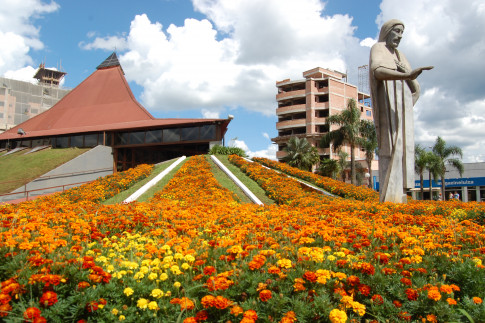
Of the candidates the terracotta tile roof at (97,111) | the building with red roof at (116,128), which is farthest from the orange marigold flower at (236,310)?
the terracotta tile roof at (97,111)

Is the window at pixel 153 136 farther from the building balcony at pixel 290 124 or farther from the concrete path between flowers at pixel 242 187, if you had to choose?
the building balcony at pixel 290 124

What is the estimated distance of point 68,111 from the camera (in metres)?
33.0

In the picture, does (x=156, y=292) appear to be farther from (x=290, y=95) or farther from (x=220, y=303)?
(x=290, y=95)

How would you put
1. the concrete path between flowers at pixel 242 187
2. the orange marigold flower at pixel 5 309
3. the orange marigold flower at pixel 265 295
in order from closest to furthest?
1. the orange marigold flower at pixel 5 309
2. the orange marigold flower at pixel 265 295
3. the concrete path between flowers at pixel 242 187

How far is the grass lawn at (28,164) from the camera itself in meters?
20.9

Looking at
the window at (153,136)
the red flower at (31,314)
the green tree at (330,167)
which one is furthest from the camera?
the green tree at (330,167)

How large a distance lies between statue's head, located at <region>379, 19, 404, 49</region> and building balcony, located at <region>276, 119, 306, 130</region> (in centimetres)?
4324

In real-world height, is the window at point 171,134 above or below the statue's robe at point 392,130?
above

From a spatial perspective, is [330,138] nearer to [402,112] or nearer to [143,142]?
[143,142]

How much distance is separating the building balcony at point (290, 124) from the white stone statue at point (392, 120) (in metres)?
43.3

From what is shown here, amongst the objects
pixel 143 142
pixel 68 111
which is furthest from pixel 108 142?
pixel 68 111

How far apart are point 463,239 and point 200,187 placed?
9685mm

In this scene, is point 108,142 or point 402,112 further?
point 108,142

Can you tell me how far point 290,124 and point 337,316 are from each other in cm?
5338
